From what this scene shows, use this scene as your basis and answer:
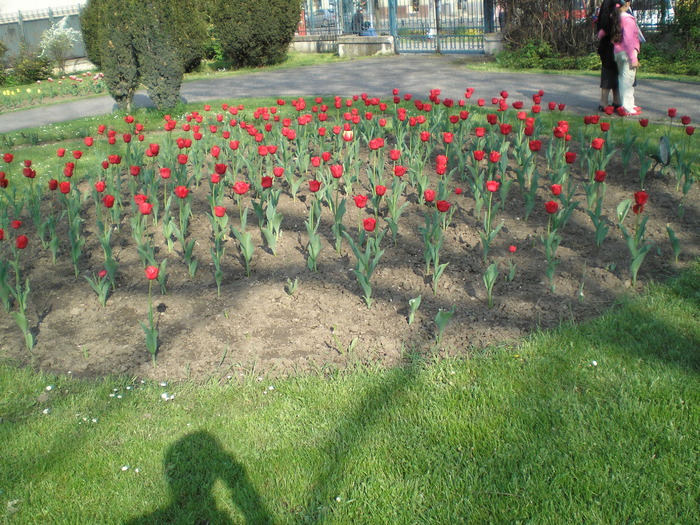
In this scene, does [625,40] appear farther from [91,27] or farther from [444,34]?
[91,27]

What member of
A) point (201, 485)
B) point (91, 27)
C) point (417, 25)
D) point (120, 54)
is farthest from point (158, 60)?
point (417, 25)

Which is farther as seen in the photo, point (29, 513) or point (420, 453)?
point (420, 453)

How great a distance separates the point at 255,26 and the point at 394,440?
19.2m

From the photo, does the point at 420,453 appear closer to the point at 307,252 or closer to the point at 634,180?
the point at 307,252

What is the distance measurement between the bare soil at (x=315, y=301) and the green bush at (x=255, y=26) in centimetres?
1641

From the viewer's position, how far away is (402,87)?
13.2 metres

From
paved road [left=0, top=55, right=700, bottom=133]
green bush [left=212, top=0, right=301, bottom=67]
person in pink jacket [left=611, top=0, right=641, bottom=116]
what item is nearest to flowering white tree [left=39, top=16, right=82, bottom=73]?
green bush [left=212, top=0, right=301, bottom=67]

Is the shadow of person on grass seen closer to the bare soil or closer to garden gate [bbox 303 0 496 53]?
the bare soil

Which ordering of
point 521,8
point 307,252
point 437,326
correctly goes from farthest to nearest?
1. point 521,8
2. point 307,252
3. point 437,326

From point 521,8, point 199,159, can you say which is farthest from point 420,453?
point 521,8

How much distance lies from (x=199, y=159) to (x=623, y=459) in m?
4.87

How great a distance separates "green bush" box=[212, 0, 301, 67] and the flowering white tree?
8017 mm

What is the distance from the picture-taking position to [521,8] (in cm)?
1698

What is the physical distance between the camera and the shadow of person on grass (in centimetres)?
259
